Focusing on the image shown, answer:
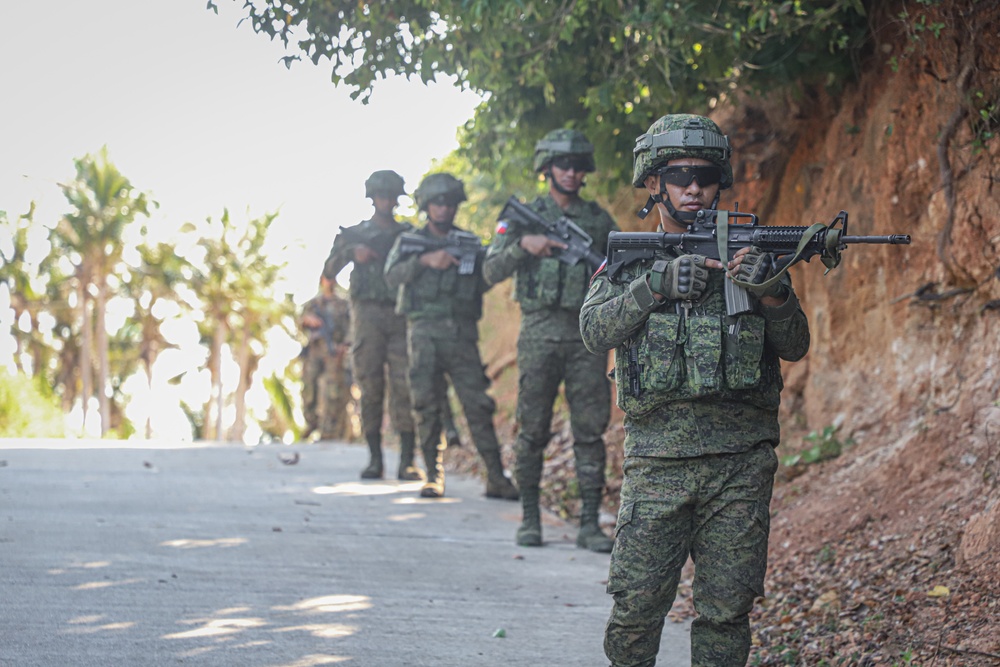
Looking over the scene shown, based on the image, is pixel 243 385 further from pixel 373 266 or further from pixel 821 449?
A: pixel 821 449

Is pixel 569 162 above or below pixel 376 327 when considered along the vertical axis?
above

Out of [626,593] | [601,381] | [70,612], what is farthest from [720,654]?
[601,381]

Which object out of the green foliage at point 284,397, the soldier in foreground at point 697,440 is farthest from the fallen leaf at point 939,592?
the green foliage at point 284,397

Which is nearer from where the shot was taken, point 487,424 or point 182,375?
point 487,424

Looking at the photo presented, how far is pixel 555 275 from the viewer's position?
Answer: 658cm

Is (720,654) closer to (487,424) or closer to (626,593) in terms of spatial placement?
(626,593)

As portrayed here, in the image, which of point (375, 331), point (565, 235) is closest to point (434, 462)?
point (375, 331)

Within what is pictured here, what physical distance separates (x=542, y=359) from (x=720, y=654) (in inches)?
129

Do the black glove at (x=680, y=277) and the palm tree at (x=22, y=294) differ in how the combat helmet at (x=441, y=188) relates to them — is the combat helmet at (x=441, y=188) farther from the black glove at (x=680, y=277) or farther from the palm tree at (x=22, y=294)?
the palm tree at (x=22, y=294)

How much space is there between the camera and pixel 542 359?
658 cm

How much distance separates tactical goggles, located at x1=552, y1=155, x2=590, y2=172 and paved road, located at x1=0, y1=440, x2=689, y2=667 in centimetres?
231

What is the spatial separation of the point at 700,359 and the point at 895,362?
12.4 ft

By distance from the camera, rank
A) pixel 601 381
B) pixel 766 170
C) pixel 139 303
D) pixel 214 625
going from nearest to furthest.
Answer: pixel 214 625 → pixel 601 381 → pixel 766 170 → pixel 139 303

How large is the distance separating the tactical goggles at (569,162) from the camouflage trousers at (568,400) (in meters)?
1.06
